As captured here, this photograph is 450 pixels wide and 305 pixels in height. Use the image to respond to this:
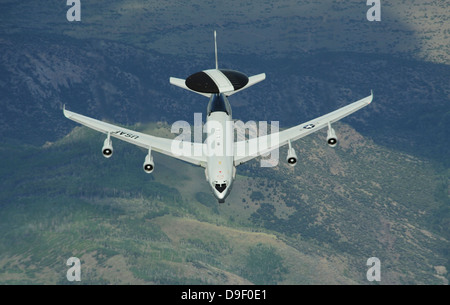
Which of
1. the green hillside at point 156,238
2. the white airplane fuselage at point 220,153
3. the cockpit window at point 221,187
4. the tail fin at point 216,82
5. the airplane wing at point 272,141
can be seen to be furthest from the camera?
the green hillside at point 156,238

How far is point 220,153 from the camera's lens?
335 ft

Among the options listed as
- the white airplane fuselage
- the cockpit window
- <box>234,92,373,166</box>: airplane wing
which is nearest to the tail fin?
the white airplane fuselage

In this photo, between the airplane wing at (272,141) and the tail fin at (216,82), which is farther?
the tail fin at (216,82)

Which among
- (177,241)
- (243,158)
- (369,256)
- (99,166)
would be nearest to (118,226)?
(177,241)

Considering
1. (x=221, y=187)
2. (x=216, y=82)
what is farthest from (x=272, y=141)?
(x=221, y=187)

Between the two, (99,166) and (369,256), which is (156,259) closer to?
(99,166)

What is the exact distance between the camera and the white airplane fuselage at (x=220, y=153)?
323ft

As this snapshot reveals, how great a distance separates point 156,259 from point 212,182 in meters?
54.1

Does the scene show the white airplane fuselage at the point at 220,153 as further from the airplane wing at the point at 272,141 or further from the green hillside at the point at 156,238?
the green hillside at the point at 156,238

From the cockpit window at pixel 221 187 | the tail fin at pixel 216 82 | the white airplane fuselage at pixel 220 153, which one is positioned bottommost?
the cockpit window at pixel 221 187

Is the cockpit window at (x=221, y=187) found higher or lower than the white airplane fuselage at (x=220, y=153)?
lower

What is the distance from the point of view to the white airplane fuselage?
323ft

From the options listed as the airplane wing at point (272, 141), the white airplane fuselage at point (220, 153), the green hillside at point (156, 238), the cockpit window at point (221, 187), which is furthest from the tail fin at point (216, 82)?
the green hillside at point (156, 238)

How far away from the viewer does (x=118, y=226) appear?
158 meters
